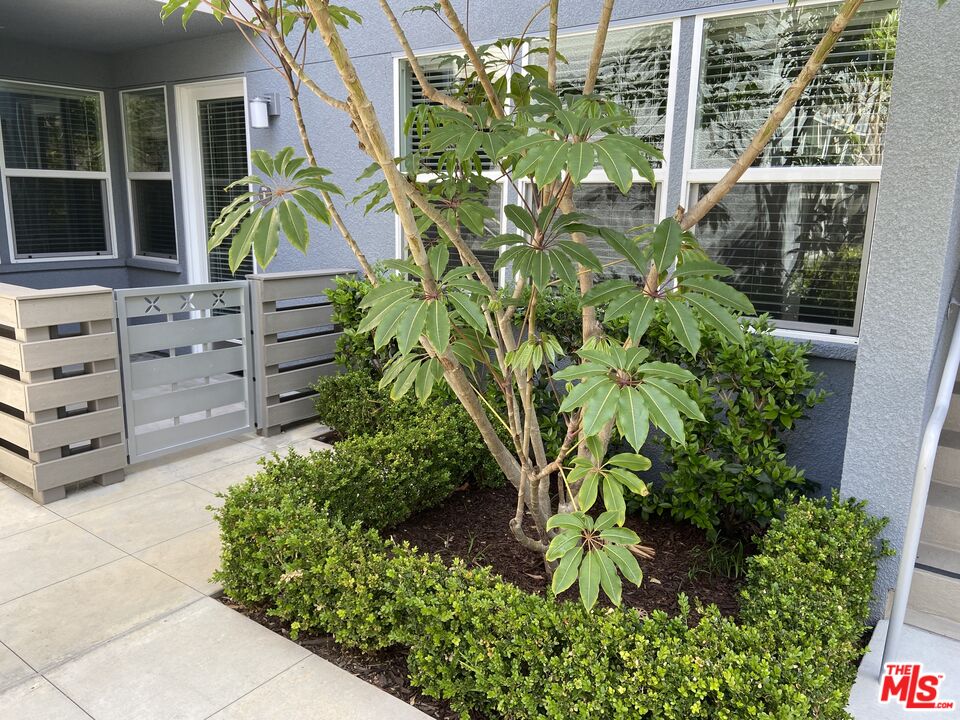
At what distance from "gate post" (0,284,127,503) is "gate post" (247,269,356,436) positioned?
1.01m

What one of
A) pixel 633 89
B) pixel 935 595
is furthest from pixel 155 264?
pixel 935 595

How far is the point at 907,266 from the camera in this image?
2.49 meters

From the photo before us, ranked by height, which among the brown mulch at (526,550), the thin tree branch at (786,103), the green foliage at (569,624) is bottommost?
the brown mulch at (526,550)

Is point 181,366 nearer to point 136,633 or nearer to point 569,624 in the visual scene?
point 136,633

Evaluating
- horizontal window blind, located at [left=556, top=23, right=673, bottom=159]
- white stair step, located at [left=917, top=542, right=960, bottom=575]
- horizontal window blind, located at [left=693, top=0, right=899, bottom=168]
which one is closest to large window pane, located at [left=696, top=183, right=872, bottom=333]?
horizontal window blind, located at [left=693, top=0, right=899, bottom=168]

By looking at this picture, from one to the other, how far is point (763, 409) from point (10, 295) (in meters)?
3.75

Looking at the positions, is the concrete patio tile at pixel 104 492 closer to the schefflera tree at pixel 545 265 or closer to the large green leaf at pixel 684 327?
the schefflera tree at pixel 545 265

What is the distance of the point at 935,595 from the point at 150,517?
145 inches

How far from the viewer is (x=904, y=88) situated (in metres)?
2.45

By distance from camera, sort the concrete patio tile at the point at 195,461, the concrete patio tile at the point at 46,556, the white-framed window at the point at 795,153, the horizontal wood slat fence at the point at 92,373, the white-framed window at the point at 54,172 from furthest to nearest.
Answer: the white-framed window at the point at 54,172
the concrete patio tile at the point at 195,461
the horizontal wood slat fence at the point at 92,373
the white-framed window at the point at 795,153
the concrete patio tile at the point at 46,556

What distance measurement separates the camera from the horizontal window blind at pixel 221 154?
6.41 metres

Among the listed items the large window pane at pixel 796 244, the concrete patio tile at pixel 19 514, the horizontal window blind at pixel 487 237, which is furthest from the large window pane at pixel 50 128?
the large window pane at pixel 796 244

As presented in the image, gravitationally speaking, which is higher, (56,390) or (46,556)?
(56,390)
